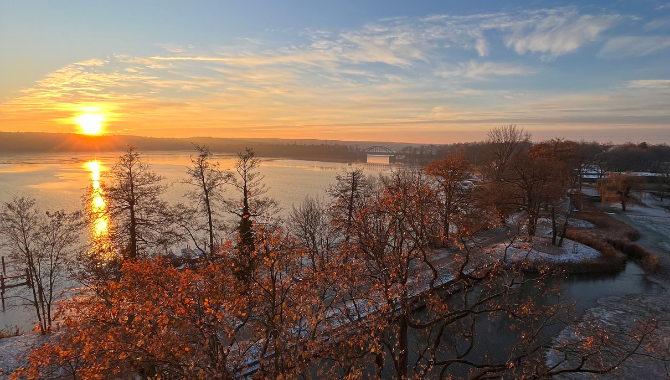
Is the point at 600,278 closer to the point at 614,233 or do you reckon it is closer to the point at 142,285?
the point at 614,233

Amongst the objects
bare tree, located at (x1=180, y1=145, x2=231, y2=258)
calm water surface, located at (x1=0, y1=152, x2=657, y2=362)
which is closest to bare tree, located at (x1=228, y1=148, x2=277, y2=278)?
bare tree, located at (x1=180, y1=145, x2=231, y2=258)

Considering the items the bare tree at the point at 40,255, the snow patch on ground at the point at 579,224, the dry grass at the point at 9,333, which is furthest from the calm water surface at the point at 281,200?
the snow patch on ground at the point at 579,224

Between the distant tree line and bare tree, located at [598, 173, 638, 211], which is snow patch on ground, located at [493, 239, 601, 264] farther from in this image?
bare tree, located at [598, 173, 638, 211]

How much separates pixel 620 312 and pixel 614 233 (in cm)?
1758

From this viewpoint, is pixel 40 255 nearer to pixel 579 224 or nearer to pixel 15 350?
pixel 15 350

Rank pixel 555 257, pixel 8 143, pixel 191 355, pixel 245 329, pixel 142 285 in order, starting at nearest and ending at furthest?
pixel 191 355 → pixel 142 285 → pixel 245 329 → pixel 555 257 → pixel 8 143

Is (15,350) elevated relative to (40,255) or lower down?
lower down

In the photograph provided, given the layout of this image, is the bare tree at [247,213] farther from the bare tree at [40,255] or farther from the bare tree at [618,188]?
the bare tree at [618,188]

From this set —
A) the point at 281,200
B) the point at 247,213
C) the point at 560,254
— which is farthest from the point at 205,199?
the point at 560,254

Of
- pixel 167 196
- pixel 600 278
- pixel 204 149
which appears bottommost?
pixel 600 278

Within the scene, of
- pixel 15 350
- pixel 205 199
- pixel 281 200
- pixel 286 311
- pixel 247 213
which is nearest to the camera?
pixel 286 311

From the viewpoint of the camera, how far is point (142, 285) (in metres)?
7.89

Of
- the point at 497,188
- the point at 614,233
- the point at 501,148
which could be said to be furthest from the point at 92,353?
the point at 501,148

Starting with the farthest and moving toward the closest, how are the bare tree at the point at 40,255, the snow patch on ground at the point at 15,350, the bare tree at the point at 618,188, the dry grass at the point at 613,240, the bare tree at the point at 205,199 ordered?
the bare tree at the point at 618,188, the dry grass at the point at 613,240, the bare tree at the point at 205,199, the bare tree at the point at 40,255, the snow patch on ground at the point at 15,350
